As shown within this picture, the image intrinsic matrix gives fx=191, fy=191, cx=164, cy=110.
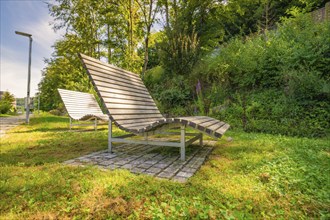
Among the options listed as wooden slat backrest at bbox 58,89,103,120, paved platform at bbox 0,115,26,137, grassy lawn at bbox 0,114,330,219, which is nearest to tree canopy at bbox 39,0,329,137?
wooden slat backrest at bbox 58,89,103,120

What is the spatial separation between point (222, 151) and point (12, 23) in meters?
11.0

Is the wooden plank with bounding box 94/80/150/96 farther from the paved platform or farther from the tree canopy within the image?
the paved platform

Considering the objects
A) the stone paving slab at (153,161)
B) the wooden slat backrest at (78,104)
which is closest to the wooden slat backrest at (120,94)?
the stone paving slab at (153,161)

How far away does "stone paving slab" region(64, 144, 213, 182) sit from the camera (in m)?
2.40

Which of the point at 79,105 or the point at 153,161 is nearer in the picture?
the point at 153,161

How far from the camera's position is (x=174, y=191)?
185cm

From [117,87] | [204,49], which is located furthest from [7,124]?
[204,49]

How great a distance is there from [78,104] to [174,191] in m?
6.21

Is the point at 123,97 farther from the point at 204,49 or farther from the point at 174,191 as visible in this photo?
the point at 204,49

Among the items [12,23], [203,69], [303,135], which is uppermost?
[12,23]

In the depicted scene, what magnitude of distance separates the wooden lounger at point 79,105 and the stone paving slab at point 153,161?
2.86 meters

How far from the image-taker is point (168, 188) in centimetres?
191

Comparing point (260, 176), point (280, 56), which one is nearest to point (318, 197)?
point (260, 176)

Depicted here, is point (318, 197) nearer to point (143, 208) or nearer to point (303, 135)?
point (143, 208)
